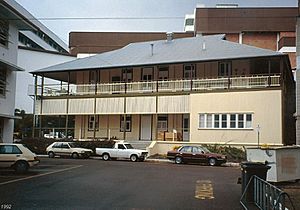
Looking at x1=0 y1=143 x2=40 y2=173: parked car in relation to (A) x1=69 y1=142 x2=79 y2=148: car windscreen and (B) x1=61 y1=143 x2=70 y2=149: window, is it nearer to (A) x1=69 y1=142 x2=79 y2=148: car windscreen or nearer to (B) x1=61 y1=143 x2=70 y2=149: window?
(B) x1=61 y1=143 x2=70 y2=149: window

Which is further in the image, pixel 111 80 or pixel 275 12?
pixel 275 12

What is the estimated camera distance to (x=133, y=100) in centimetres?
3728

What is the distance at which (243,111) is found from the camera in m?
32.5

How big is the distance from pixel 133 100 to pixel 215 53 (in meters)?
8.31

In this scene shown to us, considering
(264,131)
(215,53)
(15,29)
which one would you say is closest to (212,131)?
(264,131)

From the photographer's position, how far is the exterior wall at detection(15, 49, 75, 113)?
219 ft

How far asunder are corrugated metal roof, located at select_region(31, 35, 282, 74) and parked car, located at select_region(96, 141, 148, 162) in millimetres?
8735

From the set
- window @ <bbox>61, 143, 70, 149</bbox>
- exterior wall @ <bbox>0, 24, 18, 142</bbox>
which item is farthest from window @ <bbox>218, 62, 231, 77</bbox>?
exterior wall @ <bbox>0, 24, 18, 142</bbox>

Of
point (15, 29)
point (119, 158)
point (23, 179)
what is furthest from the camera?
point (119, 158)

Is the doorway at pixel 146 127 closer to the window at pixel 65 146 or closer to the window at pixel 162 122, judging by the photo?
the window at pixel 162 122

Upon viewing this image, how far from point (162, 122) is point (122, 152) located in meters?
8.26

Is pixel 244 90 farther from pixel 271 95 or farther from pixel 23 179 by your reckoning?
pixel 23 179

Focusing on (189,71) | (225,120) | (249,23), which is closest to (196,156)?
(225,120)

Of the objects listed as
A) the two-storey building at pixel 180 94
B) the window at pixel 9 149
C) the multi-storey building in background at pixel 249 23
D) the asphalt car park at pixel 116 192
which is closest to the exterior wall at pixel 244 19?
the multi-storey building in background at pixel 249 23
